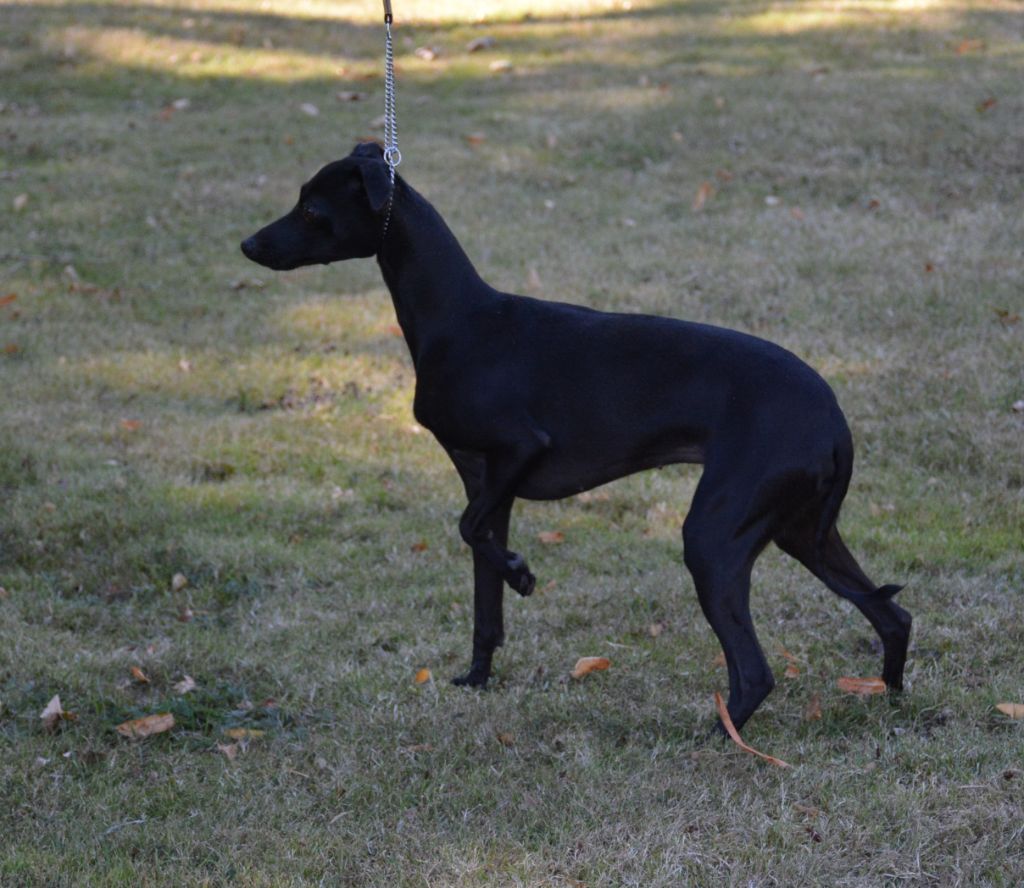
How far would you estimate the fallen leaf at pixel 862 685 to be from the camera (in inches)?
178

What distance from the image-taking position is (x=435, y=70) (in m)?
15.0

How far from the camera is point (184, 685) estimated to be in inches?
189

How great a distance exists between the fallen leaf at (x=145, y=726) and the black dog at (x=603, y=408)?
1.22m

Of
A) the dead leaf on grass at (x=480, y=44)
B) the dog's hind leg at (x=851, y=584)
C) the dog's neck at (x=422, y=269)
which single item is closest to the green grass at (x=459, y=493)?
the dog's hind leg at (x=851, y=584)

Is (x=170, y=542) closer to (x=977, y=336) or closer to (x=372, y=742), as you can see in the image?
(x=372, y=742)

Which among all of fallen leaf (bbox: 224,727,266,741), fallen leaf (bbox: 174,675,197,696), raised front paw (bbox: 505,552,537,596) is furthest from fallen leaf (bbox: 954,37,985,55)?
fallen leaf (bbox: 224,727,266,741)

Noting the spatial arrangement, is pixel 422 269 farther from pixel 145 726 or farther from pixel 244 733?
pixel 145 726

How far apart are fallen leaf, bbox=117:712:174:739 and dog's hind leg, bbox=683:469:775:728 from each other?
188cm

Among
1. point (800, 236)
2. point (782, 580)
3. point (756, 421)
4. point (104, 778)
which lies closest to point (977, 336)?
point (800, 236)

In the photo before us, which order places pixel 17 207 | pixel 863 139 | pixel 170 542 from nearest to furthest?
pixel 170 542
pixel 17 207
pixel 863 139

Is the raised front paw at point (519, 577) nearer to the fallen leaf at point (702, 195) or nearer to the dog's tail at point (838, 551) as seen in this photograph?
the dog's tail at point (838, 551)

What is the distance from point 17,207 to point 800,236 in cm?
654

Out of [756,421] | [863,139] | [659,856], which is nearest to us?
[659,856]

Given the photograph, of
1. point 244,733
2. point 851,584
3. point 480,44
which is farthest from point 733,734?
point 480,44
